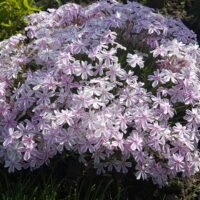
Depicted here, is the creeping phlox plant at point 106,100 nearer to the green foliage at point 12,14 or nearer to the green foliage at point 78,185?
the green foliage at point 78,185

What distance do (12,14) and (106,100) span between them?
194 centimetres

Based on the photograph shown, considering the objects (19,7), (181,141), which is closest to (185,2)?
(19,7)

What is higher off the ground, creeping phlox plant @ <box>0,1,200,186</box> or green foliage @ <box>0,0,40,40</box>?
creeping phlox plant @ <box>0,1,200,186</box>

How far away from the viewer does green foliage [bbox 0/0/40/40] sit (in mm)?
4633

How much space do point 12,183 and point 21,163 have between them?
0.72 feet

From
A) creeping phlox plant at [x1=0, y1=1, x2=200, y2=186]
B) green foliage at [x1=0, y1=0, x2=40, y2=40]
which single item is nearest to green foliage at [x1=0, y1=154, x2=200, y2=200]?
creeping phlox plant at [x1=0, y1=1, x2=200, y2=186]

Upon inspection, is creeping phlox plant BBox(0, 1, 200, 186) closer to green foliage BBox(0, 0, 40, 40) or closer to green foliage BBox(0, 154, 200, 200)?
green foliage BBox(0, 154, 200, 200)

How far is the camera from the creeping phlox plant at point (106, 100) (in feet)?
9.72

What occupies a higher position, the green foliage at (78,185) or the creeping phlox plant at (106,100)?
the creeping phlox plant at (106,100)

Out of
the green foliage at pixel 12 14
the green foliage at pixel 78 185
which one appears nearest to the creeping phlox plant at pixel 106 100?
the green foliage at pixel 78 185

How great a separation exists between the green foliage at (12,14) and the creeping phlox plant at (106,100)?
3.55 feet

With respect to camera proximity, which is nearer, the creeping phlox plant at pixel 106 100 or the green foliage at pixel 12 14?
the creeping phlox plant at pixel 106 100

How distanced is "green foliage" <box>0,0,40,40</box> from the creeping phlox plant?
3.55 ft

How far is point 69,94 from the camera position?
308 centimetres
